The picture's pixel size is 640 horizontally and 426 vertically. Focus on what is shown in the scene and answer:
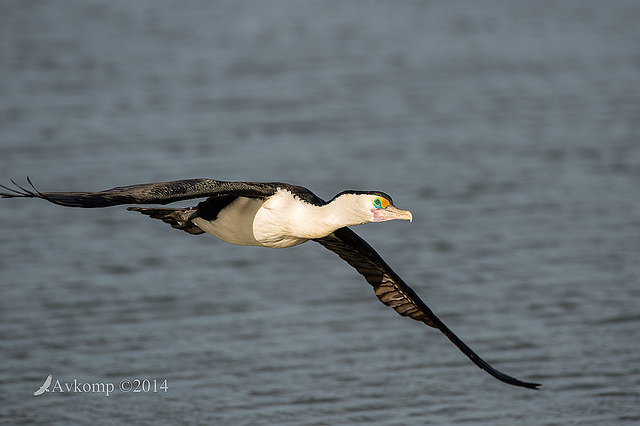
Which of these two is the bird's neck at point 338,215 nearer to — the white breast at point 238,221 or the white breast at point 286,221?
the white breast at point 286,221

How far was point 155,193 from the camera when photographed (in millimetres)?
8570

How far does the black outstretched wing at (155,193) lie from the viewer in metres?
8.23

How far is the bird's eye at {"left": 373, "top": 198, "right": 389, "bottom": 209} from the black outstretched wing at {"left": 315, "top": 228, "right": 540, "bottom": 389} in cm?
175

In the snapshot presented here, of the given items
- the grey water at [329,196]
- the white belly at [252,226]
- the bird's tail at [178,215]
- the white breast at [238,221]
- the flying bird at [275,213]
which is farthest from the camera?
the grey water at [329,196]

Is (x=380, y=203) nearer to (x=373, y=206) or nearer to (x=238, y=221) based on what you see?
(x=373, y=206)

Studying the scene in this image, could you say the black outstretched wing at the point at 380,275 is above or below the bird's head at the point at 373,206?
below

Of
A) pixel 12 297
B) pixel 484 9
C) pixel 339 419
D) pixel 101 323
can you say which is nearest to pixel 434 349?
pixel 339 419

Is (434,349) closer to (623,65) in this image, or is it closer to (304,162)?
(304,162)

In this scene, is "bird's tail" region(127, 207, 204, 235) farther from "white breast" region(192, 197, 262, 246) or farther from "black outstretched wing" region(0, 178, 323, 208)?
"black outstretched wing" region(0, 178, 323, 208)

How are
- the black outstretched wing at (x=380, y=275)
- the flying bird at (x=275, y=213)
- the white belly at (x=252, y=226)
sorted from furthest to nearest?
1. the black outstretched wing at (x=380, y=275)
2. the white belly at (x=252, y=226)
3. the flying bird at (x=275, y=213)

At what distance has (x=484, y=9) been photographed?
28.1 m

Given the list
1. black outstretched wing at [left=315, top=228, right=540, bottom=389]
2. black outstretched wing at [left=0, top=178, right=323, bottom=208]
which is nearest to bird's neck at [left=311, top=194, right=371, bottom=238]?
black outstretched wing at [left=0, top=178, right=323, bottom=208]

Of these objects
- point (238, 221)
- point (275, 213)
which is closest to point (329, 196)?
point (238, 221)

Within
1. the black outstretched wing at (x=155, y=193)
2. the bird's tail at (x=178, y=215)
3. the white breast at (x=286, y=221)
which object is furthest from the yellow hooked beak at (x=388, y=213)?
the bird's tail at (x=178, y=215)
